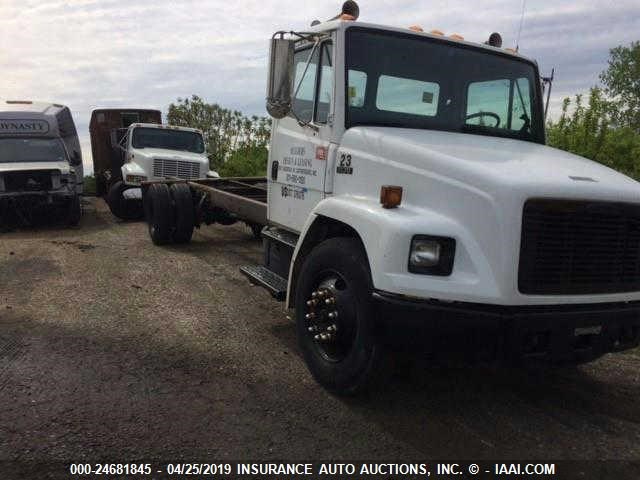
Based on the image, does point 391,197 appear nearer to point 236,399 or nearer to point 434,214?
point 434,214

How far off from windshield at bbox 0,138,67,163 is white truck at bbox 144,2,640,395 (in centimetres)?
971

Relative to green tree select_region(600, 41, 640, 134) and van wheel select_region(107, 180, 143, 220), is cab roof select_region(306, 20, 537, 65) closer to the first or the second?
van wheel select_region(107, 180, 143, 220)

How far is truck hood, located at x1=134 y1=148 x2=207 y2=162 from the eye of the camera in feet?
41.7

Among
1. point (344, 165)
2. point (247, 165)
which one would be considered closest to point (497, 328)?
point (344, 165)

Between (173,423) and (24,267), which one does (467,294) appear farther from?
(24,267)

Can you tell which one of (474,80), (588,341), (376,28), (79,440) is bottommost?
(79,440)

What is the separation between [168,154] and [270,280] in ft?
29.6

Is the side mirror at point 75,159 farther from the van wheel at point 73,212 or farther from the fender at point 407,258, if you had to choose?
the fender at point 407,258

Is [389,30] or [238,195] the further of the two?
[238,195]

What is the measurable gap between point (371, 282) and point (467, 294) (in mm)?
564

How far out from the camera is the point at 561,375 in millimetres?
4285

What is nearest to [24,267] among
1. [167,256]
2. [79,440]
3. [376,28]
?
[167,256]

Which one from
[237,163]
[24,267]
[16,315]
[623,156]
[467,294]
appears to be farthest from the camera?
[237,163]

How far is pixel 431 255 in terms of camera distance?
306cm
